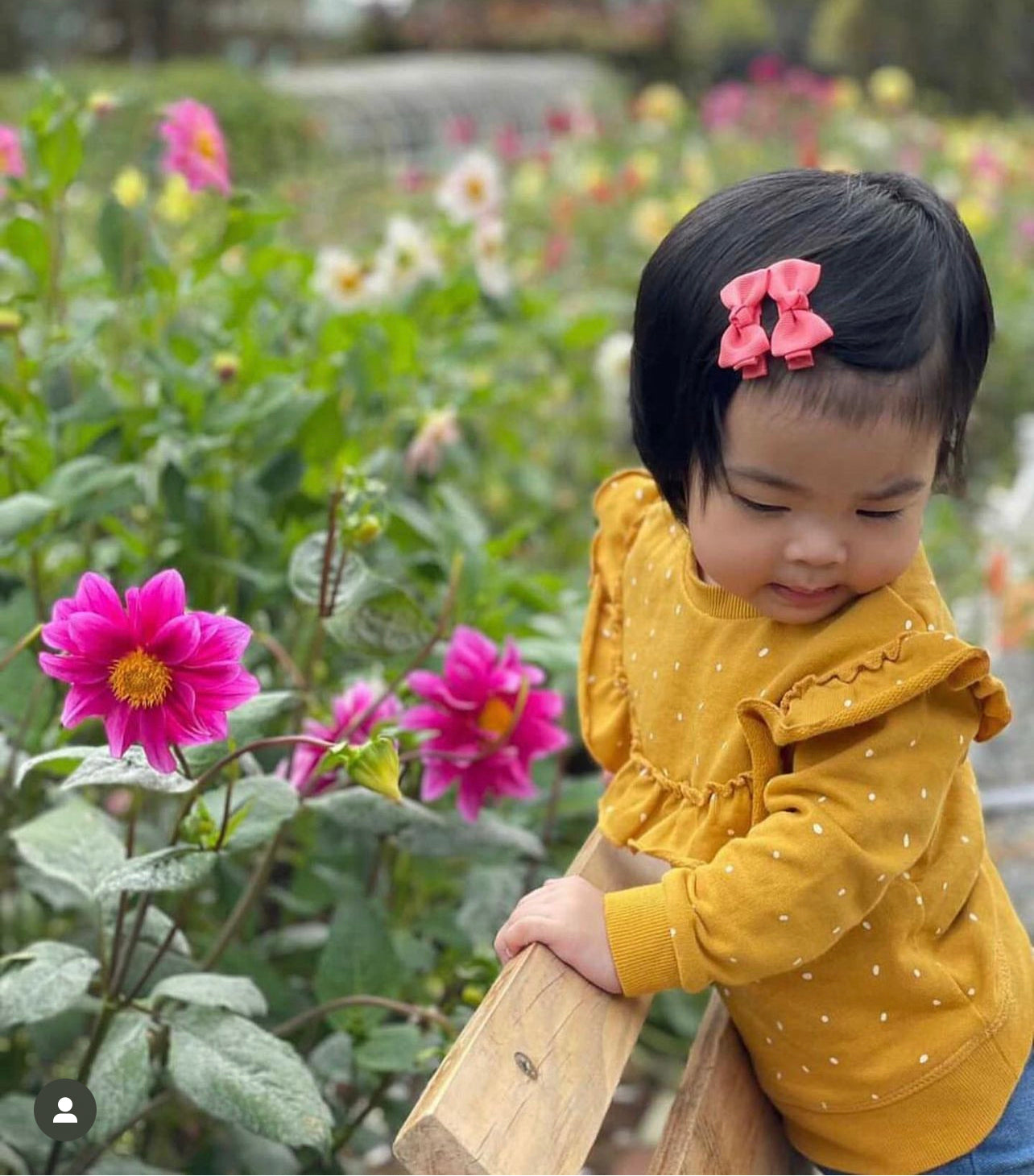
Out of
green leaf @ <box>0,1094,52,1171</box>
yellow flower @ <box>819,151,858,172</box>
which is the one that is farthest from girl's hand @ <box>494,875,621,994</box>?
yellow flower @ <box>819,151,858,172</box>

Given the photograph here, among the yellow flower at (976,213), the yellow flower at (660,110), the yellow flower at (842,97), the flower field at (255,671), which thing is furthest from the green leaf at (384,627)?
the yellow flower at (842,97)

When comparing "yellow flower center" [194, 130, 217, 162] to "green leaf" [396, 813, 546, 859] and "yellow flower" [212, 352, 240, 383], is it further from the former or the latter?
"green leaf" [396, 813, 546, 859]

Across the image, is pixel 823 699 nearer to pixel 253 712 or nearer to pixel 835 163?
pixel 253 712

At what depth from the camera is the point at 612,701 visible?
1.30 meters

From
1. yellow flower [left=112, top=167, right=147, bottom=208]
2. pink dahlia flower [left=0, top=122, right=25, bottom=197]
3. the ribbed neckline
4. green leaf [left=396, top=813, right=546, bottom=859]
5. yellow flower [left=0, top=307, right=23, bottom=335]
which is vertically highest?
pink dahlia flower [left=0, top=122, right=25, bottom=197]

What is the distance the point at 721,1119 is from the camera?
3.91 feet

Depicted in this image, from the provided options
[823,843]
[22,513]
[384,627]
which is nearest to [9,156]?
[22,513]

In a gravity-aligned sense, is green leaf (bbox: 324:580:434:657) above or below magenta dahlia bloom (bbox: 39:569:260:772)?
below

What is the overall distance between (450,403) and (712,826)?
97 cm

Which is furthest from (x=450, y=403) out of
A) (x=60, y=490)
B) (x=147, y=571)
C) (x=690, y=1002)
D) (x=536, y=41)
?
(x=536, y=41)

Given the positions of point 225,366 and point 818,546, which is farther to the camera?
point 225,366

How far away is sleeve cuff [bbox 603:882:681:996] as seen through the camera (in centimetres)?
105

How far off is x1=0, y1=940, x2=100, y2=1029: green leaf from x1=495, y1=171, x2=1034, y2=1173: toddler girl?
37cm

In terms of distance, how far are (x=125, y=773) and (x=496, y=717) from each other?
0.37 metres
